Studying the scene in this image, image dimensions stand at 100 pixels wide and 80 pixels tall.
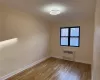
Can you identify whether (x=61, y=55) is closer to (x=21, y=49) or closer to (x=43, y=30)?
(x=43, y=30)

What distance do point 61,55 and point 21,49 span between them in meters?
2.69

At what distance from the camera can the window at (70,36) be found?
5.14m

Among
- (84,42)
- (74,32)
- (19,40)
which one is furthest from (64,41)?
(19,40)

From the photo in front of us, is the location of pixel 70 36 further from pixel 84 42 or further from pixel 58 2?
pixel 58 2

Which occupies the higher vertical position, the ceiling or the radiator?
the ceiling

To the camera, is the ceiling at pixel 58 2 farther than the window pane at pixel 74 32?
No

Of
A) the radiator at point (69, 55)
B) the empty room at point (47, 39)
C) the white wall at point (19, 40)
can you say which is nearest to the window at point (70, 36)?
the empty room at point (47, 39)

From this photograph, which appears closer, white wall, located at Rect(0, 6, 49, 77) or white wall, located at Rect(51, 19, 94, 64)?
white wall, located at Rect(0, 6, 49, 77)

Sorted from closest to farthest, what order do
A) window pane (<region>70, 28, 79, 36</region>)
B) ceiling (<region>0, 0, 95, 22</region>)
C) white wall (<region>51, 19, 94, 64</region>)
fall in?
ceiling (<region>0, 0, 95, 22</region>) → white wall (<region>51, 19, 94, 64</region>) → window pane (<region>70, 28, 79, 36</region>)

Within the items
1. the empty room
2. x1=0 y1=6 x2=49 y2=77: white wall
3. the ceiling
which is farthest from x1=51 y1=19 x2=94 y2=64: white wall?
x1=0 y1=6 x2=49 y2=77: white wall

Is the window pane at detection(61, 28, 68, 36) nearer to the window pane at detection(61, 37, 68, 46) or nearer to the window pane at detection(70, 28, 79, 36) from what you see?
the window pane at detection(61, 37, 68, 46)

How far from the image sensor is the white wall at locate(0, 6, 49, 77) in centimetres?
318

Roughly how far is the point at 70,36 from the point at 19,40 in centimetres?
291

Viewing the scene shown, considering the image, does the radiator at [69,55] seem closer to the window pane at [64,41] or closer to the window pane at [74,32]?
the window pane at [64,41]
